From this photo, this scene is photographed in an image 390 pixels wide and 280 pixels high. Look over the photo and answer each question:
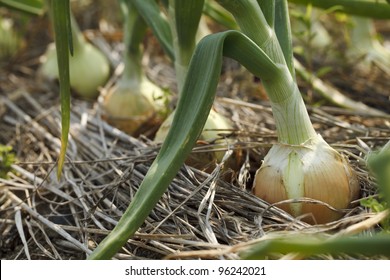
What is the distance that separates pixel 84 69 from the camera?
67.9 inches

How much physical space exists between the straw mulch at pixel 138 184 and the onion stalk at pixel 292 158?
28mm

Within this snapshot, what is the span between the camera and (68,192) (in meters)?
1.25

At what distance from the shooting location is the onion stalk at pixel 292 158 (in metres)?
0.96

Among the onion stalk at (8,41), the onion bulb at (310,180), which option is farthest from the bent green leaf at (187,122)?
the onion stalk at (8,41)

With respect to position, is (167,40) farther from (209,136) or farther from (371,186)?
(371,186)

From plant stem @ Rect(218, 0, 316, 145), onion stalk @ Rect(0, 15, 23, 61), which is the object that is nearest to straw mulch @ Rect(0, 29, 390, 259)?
plant stem @ Rect(218, 0, 316, 145)

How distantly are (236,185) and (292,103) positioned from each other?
0.70 ft

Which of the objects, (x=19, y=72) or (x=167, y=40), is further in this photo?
(x=19, y=72)

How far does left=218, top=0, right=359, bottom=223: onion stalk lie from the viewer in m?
0.96

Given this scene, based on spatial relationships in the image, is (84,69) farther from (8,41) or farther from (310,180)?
(310,180)

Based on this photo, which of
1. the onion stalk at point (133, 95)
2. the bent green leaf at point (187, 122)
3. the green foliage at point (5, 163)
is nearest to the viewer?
the bent green leaf at point (187, 122)

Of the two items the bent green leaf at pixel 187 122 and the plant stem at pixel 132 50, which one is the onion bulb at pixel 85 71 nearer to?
the plant stem at pixel 132 50

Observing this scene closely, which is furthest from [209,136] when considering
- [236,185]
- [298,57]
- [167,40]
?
[298,57]

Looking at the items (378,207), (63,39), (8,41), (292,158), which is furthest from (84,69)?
(378,207)
